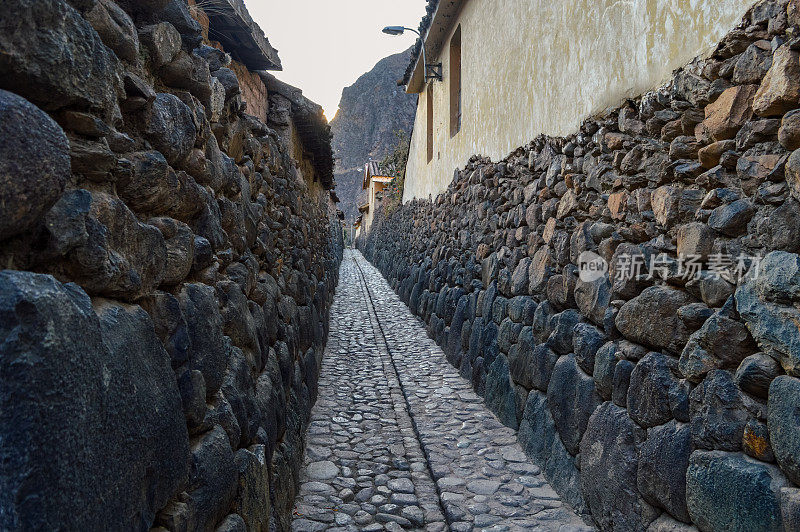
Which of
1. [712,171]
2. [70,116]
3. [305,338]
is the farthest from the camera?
[305,338]

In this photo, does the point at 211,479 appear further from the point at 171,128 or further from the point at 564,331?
the point at 564,331

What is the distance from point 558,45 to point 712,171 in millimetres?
2229

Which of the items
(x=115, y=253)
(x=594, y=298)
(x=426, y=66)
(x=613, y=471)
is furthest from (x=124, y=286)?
(x=426, y=66)

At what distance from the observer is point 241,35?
4586 mm

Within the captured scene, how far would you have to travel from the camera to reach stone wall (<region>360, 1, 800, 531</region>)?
1.79 m

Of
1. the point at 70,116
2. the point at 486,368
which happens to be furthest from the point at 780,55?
the point at 486,368

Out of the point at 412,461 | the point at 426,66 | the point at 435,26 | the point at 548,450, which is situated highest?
the point at 435,26

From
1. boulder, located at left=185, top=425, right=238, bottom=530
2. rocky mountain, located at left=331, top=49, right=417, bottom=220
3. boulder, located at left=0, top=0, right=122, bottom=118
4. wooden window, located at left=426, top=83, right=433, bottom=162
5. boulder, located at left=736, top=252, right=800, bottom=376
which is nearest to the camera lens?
boulder, located at left=0, top=0, right=122, bottom=118

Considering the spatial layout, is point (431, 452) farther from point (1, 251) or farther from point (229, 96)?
point (1, 251)

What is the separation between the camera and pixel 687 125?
2.34 metres

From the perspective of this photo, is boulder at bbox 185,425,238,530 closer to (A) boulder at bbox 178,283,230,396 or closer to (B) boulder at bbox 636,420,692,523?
(A) boulder at bbox 178,283,230,396

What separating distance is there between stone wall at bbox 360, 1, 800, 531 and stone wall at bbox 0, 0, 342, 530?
173 cm

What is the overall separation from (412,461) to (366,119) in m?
53.3

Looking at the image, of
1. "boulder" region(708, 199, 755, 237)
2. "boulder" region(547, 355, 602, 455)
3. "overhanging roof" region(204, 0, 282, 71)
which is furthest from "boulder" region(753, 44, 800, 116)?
"overhanging roof" region(204, 0, 282, 71)
